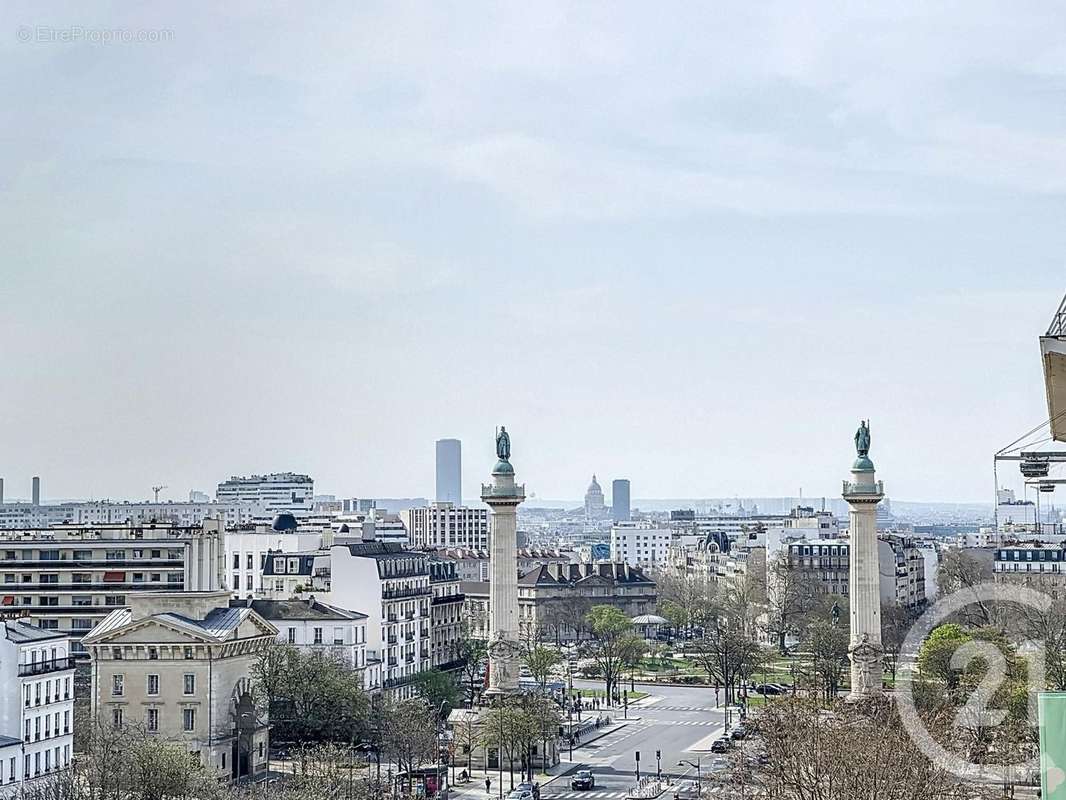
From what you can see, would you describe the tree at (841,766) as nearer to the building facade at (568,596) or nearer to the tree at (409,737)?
the tree at (409,737)

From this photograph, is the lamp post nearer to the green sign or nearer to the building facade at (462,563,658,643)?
the building facade at (462,563,658,643)

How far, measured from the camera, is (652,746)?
75562 mm

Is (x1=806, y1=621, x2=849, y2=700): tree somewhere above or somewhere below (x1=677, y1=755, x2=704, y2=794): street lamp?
above

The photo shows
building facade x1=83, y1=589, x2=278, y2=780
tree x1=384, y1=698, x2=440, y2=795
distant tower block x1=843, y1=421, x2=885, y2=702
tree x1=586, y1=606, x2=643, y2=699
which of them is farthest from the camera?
tree x1=586, y1=606, x2=643, y2=699

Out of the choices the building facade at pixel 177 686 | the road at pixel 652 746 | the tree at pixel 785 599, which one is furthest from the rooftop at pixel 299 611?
the tree at pixel 785 599

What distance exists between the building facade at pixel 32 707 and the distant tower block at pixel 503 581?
2242 cm

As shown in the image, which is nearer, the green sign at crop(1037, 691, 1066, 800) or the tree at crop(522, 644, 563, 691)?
the green sign at crop(1037, 691, 1066, 800)

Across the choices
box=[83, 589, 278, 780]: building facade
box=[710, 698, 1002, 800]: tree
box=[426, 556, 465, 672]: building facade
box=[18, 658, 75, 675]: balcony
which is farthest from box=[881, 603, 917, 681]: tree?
box=[18, 658, 75, 675]: balcony

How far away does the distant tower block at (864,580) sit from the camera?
74.4m

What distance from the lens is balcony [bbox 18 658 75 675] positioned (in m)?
54.9

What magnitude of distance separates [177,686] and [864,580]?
30.1 m

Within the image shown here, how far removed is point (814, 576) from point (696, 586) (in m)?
21.1

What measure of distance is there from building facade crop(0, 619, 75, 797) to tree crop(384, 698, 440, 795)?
12764mm

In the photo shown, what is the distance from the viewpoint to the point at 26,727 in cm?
5419
